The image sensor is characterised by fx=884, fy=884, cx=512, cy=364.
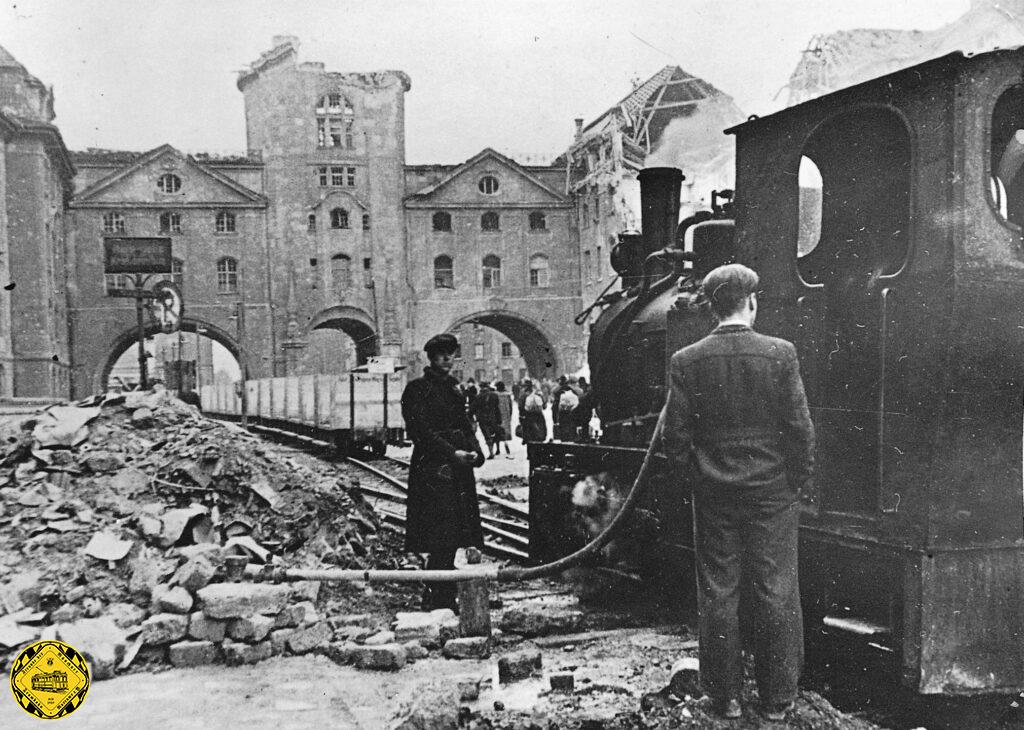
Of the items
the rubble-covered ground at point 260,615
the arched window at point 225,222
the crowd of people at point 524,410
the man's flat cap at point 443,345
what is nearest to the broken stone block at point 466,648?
the rubble-covered ground at point 260,615

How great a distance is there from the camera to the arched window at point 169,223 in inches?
1414

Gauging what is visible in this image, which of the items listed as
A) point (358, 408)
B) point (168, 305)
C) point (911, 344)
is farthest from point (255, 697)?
point (358, 408)

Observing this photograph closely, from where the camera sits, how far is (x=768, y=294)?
4.50m

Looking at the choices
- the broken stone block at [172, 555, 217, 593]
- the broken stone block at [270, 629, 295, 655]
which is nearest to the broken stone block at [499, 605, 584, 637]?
the broken stone block at [270, 629, 295, 655]

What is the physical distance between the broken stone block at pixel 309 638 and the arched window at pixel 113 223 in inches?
1333

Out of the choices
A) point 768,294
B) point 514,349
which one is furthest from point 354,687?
point 514,349

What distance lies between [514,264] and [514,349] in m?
13.5

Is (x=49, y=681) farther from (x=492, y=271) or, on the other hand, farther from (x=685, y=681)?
(x=492, y=271)

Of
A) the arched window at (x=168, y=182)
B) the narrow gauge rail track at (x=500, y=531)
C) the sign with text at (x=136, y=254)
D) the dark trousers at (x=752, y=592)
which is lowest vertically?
the narrow gauge rail track at (x=500, y=531)

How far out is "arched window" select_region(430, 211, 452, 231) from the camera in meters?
38.2

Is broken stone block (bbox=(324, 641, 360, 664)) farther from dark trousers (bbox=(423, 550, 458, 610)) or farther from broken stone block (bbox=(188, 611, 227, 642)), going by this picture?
→ dark trousers (bbox=(423, 550, 458, 610))

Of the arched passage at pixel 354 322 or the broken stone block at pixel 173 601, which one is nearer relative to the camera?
the broken stone block at pixel 173 601

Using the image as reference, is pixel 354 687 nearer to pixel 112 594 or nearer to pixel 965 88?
pixel 112 594

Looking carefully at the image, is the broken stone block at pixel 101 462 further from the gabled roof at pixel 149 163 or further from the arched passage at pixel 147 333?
the gabled roof at pixel 149 163
